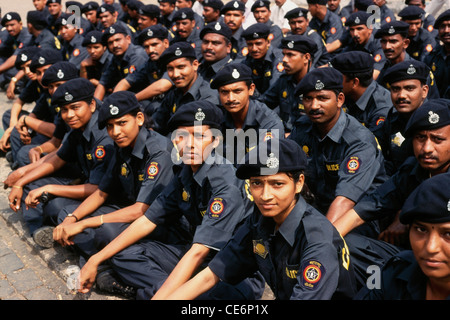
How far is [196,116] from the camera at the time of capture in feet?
10.7

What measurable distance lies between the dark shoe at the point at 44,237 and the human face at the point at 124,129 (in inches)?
41.8

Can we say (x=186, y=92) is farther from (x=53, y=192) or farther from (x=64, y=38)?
(x=64, y=38)

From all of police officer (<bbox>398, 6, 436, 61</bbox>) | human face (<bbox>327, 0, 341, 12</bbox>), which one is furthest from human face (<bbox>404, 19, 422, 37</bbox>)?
human face (<bbox>327, 0, 341, 12</bbox>)

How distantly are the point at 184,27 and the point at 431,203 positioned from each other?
662 cm

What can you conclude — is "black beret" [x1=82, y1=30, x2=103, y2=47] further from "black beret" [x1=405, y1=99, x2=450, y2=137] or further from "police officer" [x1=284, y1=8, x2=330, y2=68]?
"black beret" [x1=405, y1=99, x2=450, y2=137]

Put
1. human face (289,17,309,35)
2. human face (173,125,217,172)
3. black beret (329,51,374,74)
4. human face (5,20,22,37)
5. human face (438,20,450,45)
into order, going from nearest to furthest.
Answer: human face (173,125,217,172), black beret (329,51,374,74), human face (438,20,450,45), human face (289,17,309,35), human face (5,20,22,37)

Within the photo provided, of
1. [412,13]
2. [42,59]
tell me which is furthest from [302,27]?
[42,59]

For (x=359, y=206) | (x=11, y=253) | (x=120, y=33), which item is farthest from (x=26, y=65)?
(x=359, y=206)

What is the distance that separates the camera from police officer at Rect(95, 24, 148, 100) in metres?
6.83

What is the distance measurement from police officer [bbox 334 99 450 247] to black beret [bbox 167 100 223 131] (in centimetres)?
110

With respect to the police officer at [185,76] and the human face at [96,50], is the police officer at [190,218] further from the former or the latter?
the human face at [96,50]

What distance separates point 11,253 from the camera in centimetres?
419

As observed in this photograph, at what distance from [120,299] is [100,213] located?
0.88m

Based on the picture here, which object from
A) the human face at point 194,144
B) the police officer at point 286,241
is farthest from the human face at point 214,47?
the police officer at point 286,241
